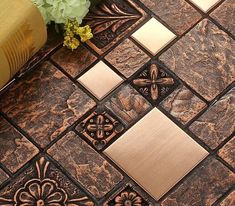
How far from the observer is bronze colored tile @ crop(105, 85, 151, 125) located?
4.80 ft

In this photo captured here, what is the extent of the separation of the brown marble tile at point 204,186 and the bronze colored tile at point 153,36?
0.31m

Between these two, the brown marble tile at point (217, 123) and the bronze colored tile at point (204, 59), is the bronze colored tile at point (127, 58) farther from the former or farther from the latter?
the brown marble tile at point (217, 123)

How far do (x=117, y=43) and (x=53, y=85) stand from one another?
0.19 metres

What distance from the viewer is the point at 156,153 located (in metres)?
1.43

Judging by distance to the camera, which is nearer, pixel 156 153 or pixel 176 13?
pixel 156 153

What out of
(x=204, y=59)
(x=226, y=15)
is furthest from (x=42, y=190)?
(x=226, y=15)

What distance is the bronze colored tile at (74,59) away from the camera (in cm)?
150

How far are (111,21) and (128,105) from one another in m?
0.23

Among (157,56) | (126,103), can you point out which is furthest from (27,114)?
(157,56)

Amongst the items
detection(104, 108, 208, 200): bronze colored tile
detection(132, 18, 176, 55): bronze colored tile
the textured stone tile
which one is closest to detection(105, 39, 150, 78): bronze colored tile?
detection(132, 18, 176, 55): bronze colored tile

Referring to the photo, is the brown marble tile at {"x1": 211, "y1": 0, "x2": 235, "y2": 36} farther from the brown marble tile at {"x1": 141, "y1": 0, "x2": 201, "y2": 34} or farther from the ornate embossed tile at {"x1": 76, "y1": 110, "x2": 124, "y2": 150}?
the ornate embossed tile at {"x1": 76, "y1": 110, "x2": 124, "y2": 150}

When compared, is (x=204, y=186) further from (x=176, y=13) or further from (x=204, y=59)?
(x=176, y=13)

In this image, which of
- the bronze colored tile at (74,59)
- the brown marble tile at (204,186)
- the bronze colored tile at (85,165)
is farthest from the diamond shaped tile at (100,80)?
the brown marble tile at (204,186)

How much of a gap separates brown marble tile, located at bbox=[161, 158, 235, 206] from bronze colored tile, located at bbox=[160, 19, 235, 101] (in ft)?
0.57
